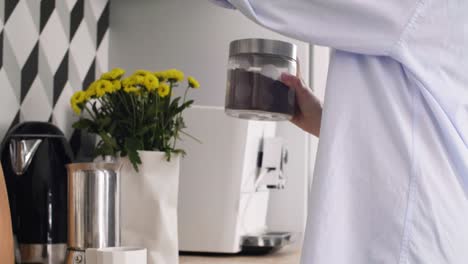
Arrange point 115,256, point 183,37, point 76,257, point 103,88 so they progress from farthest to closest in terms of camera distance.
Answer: point 183,37
point 103,88
point 76,257
point 115,256

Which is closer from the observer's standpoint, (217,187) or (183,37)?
(217,187)

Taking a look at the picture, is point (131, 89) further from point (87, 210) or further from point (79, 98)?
point (87, 210)

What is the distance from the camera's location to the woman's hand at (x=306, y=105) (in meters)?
1.18

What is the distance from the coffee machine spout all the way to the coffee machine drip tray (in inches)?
22.7

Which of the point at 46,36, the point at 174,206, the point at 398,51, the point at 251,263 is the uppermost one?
the point at 46,36

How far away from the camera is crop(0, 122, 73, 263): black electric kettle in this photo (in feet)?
4.21

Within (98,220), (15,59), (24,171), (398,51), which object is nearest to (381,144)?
(398,51)

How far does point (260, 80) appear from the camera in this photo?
1199 millimetres

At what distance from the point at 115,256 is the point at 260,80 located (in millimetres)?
344

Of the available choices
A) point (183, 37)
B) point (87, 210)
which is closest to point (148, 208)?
point (87, 210)

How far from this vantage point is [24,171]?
50.6 inches

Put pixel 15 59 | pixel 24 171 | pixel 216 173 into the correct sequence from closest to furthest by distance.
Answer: pixel 24 171, pixel 15 59, pixel 216 173

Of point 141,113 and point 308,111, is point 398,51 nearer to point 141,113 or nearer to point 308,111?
point 308,111

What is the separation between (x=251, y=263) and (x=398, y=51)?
769 millimetres
